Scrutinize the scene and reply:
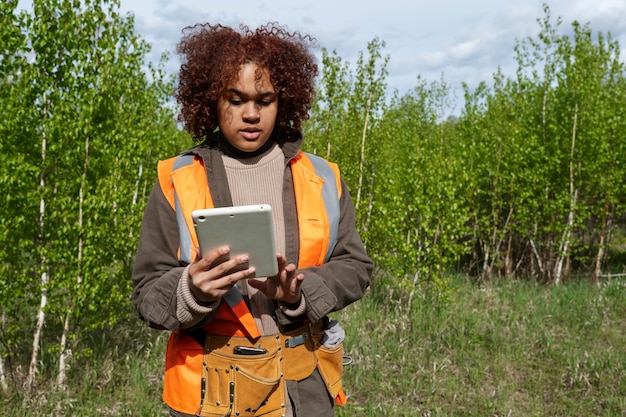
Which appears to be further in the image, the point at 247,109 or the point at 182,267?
the point at 247,109

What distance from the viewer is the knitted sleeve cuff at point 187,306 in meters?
1.71

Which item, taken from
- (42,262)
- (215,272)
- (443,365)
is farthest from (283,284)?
(443,365)

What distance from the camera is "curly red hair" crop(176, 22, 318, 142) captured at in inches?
81.4

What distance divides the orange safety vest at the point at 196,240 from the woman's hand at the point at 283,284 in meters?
0.14

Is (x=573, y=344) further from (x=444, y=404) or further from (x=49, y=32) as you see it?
(x=49, y=32)

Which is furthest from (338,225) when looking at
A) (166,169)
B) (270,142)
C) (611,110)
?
(611,110)

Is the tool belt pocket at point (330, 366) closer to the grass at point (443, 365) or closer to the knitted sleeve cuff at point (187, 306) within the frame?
the knitted sleeve cuff at point (187, 306)

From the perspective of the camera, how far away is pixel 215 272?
1603 mm

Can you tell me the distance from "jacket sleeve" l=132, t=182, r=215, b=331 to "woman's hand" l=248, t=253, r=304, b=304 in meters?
0.18

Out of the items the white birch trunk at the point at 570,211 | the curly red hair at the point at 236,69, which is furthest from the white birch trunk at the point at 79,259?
the white birch trunk at the point at 570,211

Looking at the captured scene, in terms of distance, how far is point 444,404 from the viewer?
218 inches

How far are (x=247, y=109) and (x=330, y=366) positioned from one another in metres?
1.08

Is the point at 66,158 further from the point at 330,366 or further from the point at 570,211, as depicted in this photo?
the point at 570,211

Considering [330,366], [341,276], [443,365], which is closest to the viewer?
[341,276]
